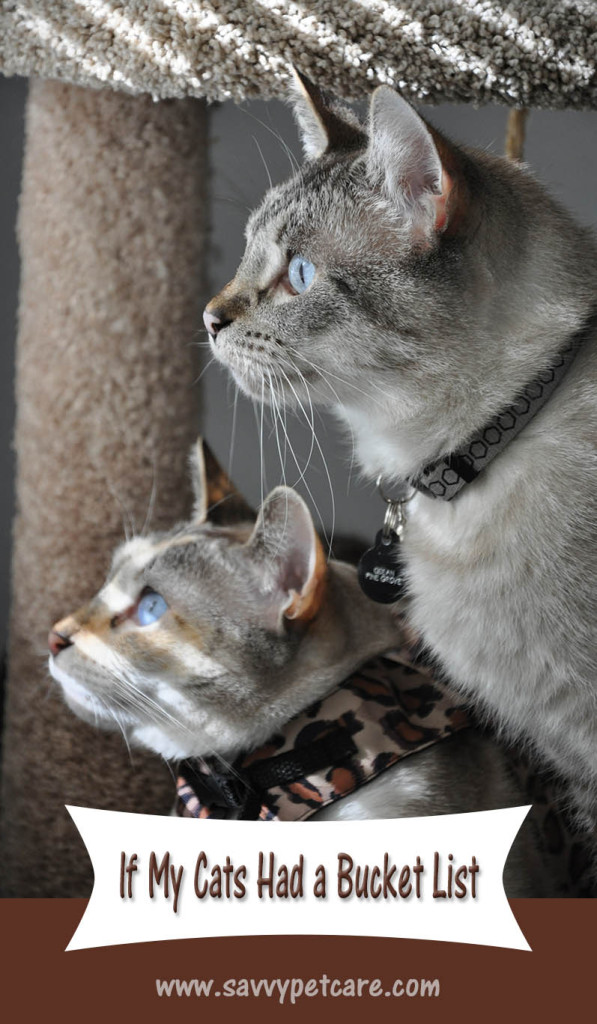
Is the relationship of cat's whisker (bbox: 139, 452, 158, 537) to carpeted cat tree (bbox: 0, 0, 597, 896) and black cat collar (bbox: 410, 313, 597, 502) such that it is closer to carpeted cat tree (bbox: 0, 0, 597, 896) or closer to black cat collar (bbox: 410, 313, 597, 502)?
carpeted cat tree (bbox: 0, 0, 597, 896)

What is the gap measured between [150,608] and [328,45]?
636 mm

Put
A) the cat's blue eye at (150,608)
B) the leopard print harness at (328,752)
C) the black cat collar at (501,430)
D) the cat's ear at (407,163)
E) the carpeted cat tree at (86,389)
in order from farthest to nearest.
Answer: the carpeted cat tree at (86,389)
the cat's blue eye at (150,608)
the leopard print harness at (328,752)
the black cat collar at (501,430)
the cat's ear at (407,163)

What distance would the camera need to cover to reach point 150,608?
41.1 inches

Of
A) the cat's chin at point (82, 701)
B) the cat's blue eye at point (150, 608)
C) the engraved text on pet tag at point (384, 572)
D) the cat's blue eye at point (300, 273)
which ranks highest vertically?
the cat's blue eye at point (300, 273)

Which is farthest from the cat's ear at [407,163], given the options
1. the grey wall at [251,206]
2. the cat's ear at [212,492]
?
the cat's ear at [212,492]

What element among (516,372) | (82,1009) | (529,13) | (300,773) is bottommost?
(82,1009)

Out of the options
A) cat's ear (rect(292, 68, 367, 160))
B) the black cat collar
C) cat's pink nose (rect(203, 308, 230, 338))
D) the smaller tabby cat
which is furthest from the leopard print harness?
cat's ear (rect(292, 68, 367, 160))

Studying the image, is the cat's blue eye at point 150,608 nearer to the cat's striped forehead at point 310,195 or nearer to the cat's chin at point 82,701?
the cat's chin at point 82,701

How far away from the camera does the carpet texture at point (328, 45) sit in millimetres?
919

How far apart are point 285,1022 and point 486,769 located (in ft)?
1.23

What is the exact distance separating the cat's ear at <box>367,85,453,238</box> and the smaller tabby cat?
1.05 ft

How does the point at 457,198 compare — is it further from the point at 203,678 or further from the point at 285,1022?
the point at 285,1022

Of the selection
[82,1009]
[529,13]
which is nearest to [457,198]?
[529,13]

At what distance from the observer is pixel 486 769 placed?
41.2 inches
